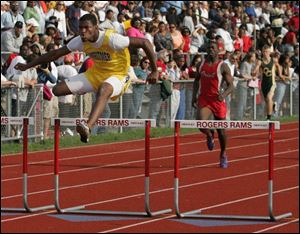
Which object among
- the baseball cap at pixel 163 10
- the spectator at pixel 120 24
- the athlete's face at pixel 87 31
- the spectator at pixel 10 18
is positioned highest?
the baseball cap at pixel 163 10

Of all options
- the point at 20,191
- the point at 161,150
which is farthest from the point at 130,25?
the point at 20,191

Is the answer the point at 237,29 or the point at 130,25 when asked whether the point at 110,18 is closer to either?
the point at 130,25

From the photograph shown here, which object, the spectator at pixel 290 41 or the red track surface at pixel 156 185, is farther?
the spectator at pixel 290 41

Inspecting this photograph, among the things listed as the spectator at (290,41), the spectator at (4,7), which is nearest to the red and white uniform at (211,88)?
the spectator at (4,7)

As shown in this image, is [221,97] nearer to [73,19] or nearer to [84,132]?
[73,19]

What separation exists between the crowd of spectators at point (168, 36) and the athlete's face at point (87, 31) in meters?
6.62

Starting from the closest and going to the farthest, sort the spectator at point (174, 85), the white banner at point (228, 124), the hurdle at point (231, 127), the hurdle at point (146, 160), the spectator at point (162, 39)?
1. the hurdle at point (146, 160)
2. the white banner at point (228, 124)
3. the hurdle at point (231, 127)
4. the spectator at point (174, 85)
5. the spectator at point (162, 39)

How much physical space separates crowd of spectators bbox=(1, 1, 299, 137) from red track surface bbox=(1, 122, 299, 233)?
134 cm

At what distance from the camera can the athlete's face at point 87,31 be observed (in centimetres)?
1177

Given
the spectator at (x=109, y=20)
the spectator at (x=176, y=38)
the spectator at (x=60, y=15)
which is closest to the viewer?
the spectator at (x=60, y=15)

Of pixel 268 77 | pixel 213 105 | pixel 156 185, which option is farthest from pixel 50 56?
pixel 268 77

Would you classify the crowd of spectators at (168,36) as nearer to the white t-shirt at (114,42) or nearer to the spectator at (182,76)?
the spectator at (182,76)

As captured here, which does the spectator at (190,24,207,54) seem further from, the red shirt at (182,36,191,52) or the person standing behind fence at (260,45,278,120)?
the person standing behind fence at (260,45,278,120)

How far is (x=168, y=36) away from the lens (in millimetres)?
30781
